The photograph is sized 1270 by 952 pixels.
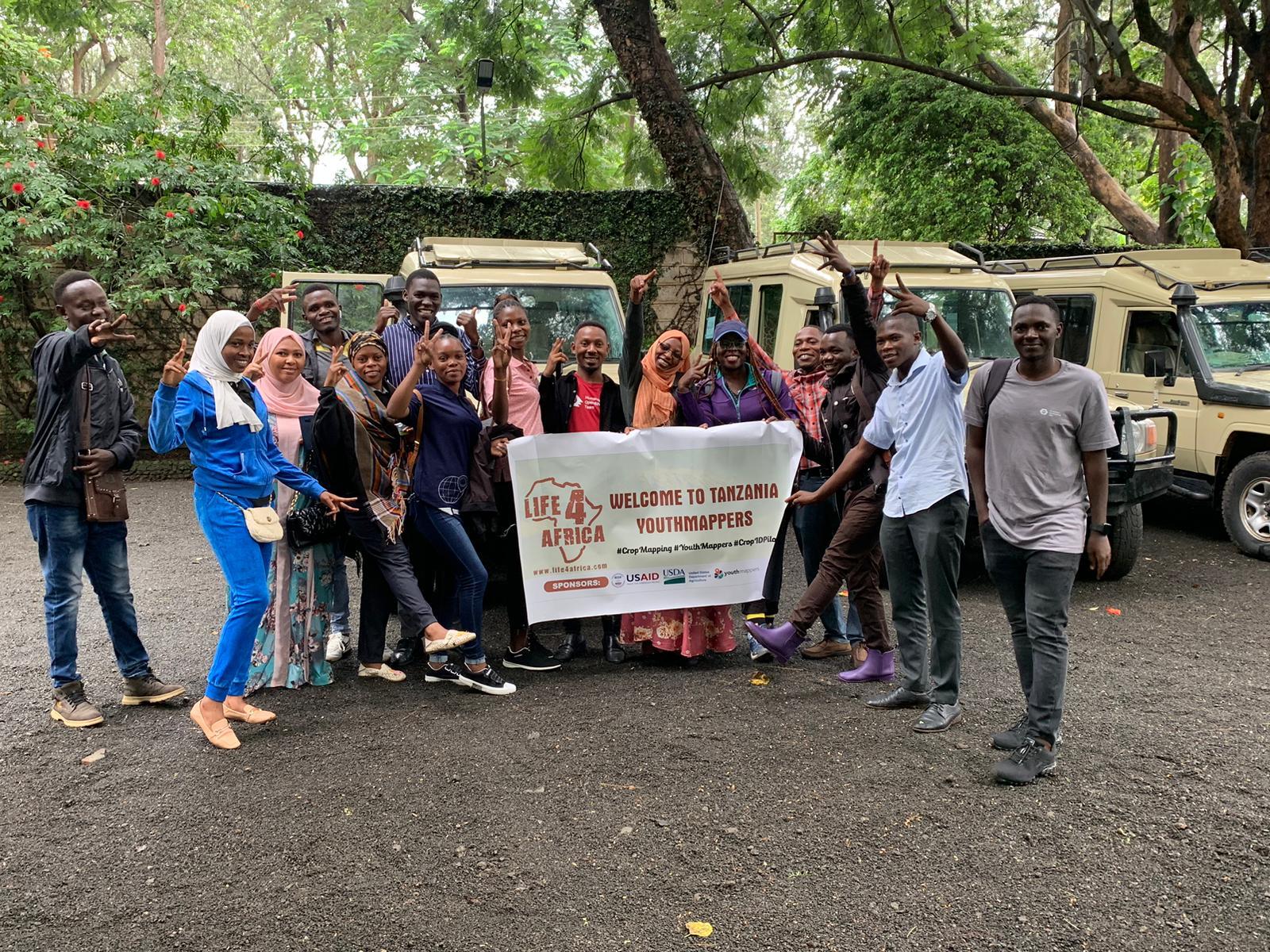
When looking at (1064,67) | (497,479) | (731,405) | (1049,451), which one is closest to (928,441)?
(1049,451)

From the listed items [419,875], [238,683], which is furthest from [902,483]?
[238,683]

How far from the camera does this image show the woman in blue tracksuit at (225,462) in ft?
13.9

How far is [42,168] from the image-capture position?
425 inches

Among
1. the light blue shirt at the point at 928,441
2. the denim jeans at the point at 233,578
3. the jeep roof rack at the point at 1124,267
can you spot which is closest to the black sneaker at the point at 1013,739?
the light blue shirt at the point at 928,441

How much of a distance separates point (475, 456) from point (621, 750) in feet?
5.49

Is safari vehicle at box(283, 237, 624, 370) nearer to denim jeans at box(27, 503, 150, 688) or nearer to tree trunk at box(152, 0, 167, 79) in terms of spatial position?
denim jeans at box(27, 503, 150, 688)

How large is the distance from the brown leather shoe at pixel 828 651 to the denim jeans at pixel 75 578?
3.52 meters

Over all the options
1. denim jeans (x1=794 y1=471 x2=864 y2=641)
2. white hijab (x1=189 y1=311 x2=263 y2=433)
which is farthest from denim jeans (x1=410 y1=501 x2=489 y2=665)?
denim jeans (x1=794 y1=471 x2=864 y2=641)

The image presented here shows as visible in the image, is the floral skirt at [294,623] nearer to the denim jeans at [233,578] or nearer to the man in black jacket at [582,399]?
the denim jeans at [233,578]

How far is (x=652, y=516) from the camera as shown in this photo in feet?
17.5

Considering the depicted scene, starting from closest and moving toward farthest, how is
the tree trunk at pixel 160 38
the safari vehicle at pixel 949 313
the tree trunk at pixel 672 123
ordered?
the safari vehicle at pixel 949 313
the tree trunk at pixel 672 123
the tree trunk at pixel 160 38

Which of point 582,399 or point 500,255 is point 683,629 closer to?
point 582,399

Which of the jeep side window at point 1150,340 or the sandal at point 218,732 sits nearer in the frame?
the sandal at point 218,732

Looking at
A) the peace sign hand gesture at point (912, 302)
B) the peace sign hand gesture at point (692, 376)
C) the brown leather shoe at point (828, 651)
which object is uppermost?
the peace sign hand gesture at point (912, 302)
